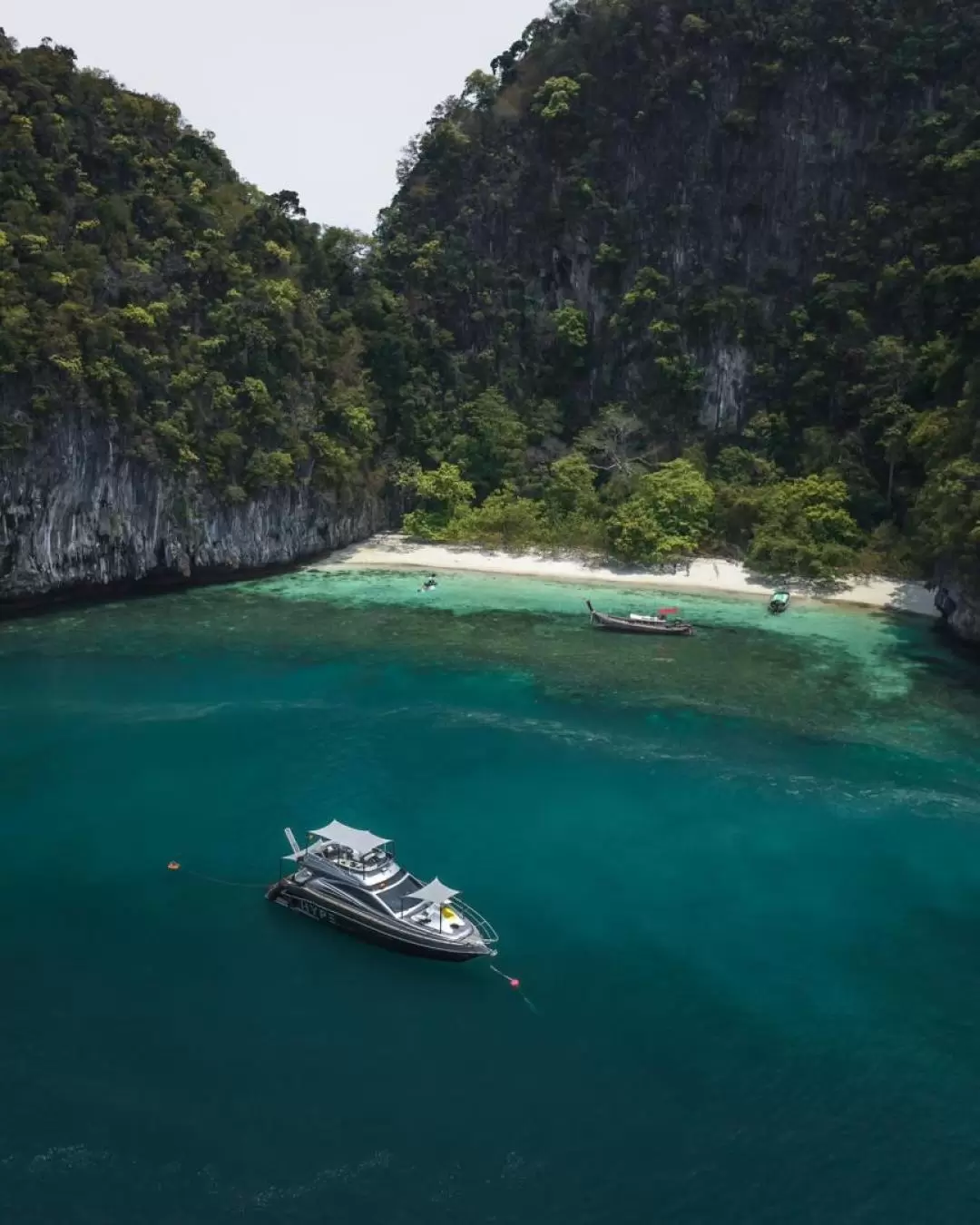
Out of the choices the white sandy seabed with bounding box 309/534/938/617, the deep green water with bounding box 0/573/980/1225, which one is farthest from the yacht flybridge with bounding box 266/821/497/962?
the white sandy seabed with bounding box 309/534/938/617

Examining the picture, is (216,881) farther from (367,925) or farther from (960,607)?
(960,607)

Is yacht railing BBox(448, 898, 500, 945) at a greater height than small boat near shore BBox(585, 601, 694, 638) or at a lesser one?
lesser

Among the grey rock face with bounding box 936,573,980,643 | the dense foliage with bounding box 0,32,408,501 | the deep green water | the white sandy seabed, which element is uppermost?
the dense foliage with bounding box 0,32,408,501

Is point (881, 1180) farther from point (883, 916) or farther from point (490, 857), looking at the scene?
point (490, 857)

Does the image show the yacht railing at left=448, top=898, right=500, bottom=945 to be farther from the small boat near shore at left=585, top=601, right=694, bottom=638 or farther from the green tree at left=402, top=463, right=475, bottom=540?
the green tree at left=402, top=463, right=475, bottom=540

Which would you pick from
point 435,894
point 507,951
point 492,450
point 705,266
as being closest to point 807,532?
point 492,450
